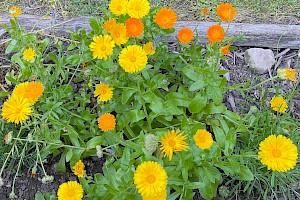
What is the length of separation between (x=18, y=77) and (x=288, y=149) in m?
1.55

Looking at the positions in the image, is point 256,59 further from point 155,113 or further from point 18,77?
point 18,77

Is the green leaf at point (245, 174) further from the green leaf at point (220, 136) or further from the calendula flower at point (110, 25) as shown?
the calendula flower at point (110, 25)

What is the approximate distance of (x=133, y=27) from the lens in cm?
199

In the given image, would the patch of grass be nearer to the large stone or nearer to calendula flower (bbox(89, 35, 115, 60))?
the large stone

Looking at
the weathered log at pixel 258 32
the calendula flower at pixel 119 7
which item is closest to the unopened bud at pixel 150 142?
the calendula flower at pixel 119 7

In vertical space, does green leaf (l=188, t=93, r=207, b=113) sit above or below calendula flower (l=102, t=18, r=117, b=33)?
below

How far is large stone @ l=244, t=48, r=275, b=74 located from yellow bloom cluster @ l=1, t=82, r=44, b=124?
1.55 metres

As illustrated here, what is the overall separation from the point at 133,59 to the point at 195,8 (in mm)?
1471

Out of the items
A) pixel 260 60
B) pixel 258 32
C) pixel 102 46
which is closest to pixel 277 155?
pixel 102 46

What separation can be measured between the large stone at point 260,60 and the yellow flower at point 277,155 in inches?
49.7

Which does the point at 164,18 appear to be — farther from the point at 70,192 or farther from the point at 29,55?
the point at 70,192

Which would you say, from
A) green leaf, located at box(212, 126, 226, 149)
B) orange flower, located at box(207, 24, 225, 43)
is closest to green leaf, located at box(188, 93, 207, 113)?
green leaf, located at box(212, 126, 226, 149)

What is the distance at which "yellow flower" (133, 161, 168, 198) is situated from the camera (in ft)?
5.12

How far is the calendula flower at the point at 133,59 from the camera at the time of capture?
6.28ft
